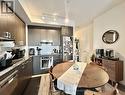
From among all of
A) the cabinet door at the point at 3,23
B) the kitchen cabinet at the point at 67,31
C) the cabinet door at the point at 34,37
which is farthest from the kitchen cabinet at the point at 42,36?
the cabinet door at the point at 3,23

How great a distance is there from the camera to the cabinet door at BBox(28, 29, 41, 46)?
538 centimetres

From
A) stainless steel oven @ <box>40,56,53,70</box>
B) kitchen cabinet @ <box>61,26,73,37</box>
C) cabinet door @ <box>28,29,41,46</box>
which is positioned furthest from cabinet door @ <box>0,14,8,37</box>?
kitchen cabinet @ <box>61,26,73,37</box>

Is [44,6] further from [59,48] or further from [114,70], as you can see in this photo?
[114,70]

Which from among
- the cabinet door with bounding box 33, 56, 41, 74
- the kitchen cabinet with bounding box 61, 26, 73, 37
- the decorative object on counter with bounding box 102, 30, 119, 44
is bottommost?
the cabinet door with bounding box 33, 56, 41, 74

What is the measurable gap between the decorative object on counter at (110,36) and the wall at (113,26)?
13cm

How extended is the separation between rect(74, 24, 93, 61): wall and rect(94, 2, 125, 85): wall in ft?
3.64

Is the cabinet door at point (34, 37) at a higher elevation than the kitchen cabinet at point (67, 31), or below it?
below

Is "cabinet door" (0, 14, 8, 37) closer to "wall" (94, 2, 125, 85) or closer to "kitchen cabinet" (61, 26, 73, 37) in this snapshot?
"kitchen cabinet" (61, 26, 73, 37)

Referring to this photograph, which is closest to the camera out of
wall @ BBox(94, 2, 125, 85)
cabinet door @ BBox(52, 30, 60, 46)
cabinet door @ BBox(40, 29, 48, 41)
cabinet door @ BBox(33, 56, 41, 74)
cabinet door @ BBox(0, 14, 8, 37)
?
cabinet door @ BBox(0, 14, 8, 37)

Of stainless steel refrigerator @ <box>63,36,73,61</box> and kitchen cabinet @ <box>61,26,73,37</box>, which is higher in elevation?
kitchen cabinet @ <box>61,26,73,37</box>

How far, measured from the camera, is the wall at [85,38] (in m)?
6.91

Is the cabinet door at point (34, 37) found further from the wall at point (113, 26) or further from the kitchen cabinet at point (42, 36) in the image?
the wall at point (113, 26)

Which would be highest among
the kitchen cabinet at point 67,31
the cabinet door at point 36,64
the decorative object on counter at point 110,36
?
the kitchen cabinet at point 67,31

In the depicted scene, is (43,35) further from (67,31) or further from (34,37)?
(67,31)
